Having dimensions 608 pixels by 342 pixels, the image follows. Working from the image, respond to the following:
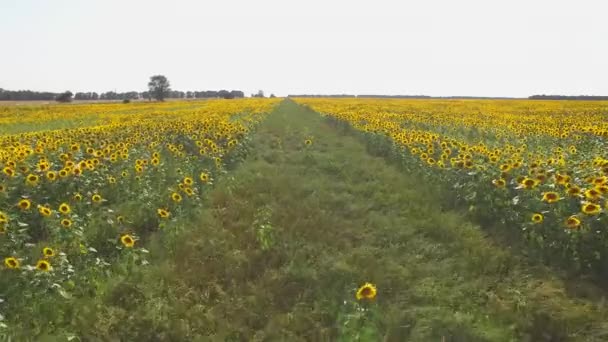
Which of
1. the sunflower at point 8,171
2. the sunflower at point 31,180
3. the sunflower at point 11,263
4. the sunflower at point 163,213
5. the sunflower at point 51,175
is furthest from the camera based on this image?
the sunflower at point 51,175

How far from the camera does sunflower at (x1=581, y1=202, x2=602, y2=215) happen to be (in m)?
4.86

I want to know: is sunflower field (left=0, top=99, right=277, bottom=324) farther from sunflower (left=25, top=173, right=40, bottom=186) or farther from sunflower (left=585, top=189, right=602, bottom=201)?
sunflower (left=585, top=189, right=602, bottom=201)

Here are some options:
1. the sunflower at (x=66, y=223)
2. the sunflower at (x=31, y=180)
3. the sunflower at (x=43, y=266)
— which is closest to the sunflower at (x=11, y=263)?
the sunflower at (x=43, y=266)

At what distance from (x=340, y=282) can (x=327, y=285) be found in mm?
138

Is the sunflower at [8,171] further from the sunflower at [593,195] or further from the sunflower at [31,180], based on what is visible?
the sunflower at [593,195]

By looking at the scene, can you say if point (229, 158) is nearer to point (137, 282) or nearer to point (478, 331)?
point (137, 282)

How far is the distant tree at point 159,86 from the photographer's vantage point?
91875 millimetres

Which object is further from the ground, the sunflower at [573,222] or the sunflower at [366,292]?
the sunflower at [573,222]

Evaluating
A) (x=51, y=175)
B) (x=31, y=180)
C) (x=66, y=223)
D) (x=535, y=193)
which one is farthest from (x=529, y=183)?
(x=31, y=180)

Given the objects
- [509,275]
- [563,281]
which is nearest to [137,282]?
[509,275]

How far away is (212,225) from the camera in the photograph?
6.49 metres

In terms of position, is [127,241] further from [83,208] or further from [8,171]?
[8,171]

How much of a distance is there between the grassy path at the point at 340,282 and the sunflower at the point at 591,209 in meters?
0.71

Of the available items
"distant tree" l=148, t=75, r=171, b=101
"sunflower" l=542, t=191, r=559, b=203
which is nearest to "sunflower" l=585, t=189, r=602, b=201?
"sunflower" l=542, t=191, r=559, b=203
